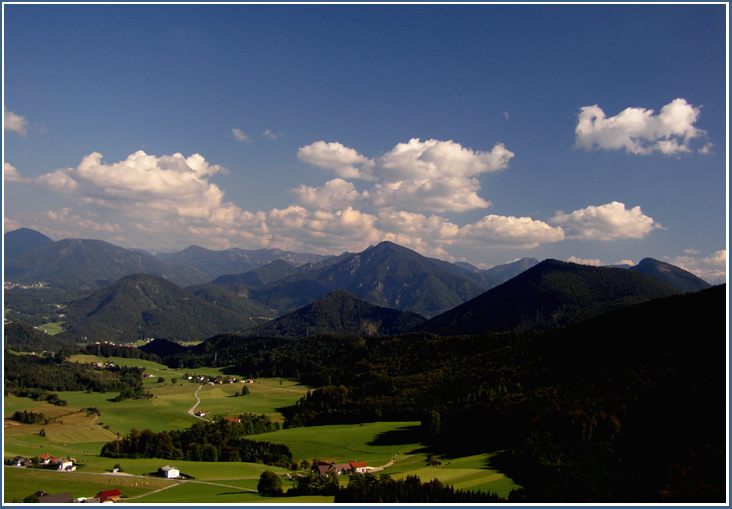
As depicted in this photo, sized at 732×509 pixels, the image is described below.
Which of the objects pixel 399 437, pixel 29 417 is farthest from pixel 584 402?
pixel 29 417

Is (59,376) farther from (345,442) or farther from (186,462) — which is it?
(345,442)

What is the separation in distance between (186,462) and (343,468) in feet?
70.1

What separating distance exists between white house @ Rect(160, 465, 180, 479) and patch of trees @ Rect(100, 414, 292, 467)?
41.1ft

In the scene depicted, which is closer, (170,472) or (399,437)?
(170,472)

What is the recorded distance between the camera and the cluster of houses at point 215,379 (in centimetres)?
16088

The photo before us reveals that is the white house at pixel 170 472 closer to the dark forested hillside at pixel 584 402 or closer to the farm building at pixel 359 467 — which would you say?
the farm building at pixel 359 467

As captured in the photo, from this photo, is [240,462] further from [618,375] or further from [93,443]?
[618,375]

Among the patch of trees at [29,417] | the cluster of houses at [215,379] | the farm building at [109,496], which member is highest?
the farm building at [109,496]

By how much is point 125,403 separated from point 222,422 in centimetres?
4213

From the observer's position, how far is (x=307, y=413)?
103125 millimetres

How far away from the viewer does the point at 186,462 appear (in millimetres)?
65812

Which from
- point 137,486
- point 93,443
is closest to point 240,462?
point 137,486

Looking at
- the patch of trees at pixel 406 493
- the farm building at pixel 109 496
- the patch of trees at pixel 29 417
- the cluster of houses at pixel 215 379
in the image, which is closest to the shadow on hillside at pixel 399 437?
the patch of trees at pixel 406 493

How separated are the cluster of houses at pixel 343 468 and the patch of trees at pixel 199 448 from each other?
828cm
